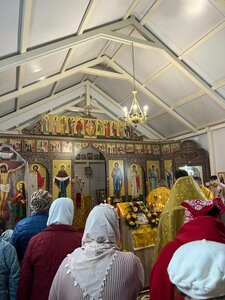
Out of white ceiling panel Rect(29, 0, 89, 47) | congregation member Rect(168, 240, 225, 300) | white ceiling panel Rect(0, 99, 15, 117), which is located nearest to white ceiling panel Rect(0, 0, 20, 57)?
white ceiling panel Rect(29, 0, 89, 47)

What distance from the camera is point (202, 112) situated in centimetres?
953

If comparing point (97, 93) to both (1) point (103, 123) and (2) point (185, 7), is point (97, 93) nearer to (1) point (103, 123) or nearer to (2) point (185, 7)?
(1) point (103, 123)

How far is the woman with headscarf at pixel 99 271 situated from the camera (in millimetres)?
1581

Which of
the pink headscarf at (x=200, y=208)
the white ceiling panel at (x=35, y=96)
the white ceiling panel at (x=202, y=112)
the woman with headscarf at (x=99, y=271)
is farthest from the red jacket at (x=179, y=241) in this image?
the white ceiling panel at (x=35, y=96)

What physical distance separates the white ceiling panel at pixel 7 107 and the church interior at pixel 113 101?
0.17 feet

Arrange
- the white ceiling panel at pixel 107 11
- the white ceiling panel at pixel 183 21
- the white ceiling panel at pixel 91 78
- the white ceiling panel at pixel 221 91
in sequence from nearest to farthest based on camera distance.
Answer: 1. the white ceiling panel at pixel 107 11
2. the white ceiling panel at pixel 183 21
3. the white ceiling panel at pixel 221 91
4. the white ceiling panel at pixel 91 78

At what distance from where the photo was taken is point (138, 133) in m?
11.7

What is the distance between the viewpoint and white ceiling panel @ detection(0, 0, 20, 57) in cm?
422

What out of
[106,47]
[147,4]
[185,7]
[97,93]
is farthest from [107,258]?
[97,93]

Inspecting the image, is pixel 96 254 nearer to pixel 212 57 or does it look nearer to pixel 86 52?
pixel 212 57

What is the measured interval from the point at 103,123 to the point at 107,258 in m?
8.73

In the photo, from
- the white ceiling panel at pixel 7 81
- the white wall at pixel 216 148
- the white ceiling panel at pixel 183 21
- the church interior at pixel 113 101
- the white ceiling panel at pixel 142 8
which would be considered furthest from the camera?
the white wall at pixel 216 148

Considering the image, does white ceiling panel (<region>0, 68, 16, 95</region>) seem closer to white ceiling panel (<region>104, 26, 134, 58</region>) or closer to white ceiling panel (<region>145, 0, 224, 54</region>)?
white ceiling panel (<region>104, 26, 134, 58</region>)

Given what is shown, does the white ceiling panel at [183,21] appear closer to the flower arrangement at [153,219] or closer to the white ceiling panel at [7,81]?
the white ceiling panel at [7,81]
